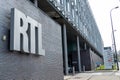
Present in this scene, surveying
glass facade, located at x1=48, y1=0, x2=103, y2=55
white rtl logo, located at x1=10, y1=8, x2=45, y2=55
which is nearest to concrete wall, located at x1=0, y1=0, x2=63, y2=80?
white rtl logo, located at x1=10, y1=8, x2=45, y2=55

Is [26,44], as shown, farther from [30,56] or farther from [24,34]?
[30,56]

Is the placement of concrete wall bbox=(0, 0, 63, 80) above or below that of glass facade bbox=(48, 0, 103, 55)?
below

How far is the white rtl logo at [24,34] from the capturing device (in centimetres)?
823

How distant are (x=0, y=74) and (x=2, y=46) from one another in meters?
1.10

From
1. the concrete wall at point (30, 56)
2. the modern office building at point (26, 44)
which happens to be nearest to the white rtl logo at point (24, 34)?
the modern office building at point (26, 44)

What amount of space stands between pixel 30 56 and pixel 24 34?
140 centimetres

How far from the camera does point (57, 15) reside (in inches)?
806

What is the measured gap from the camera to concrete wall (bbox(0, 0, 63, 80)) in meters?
7.93

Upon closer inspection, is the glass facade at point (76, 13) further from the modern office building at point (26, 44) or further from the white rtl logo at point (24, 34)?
the white rtl logo at point (24, 34)

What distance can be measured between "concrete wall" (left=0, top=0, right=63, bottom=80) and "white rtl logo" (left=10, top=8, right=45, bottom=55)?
23 cm

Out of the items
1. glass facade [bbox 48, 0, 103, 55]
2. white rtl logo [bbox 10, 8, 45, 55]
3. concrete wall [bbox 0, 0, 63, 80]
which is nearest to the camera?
concrete wall [bbox 0, 0, 63, 80]

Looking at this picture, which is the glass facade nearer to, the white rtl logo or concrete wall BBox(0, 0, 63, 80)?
concrete wall BBox(0, 0, 63, 80)

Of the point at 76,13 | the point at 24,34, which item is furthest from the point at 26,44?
the point at 76,13

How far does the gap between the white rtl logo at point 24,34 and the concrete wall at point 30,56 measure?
0.75 ft
